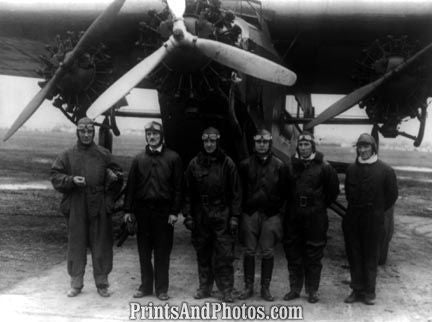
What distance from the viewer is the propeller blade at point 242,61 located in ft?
18.0

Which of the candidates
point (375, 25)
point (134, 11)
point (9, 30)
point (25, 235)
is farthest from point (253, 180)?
point (9, 30)

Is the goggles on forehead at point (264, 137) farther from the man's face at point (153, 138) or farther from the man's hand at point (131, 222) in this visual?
the man's hand at point (131, 222)

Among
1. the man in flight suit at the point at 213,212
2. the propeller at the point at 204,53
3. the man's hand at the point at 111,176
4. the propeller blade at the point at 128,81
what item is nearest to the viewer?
the propeller at the point at 204,53

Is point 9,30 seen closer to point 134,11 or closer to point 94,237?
point 134,11

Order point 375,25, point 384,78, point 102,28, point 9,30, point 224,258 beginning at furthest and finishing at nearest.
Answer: point 9,30 < point 375,25 < point 384,78 < point 102,28 < point 224,258

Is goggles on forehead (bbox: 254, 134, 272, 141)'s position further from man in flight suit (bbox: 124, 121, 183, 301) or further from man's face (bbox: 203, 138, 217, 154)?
man in flight suit (bbox: 124, 121, 183, 301)

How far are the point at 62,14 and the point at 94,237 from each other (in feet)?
14.3

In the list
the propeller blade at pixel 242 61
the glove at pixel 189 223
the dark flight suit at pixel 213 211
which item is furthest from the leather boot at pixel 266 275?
the propeller blade at pixel 242 61

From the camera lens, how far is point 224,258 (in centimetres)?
565

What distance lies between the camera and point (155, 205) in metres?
5.73

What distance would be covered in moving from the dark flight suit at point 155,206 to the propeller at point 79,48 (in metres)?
2.14

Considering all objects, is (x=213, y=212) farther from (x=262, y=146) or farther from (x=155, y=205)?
(x=262, y=146)

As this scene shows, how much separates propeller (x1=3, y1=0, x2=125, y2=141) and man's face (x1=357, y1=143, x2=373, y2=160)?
3.47 metres

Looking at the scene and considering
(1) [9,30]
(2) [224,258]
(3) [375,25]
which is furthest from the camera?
(1) [9,30]
